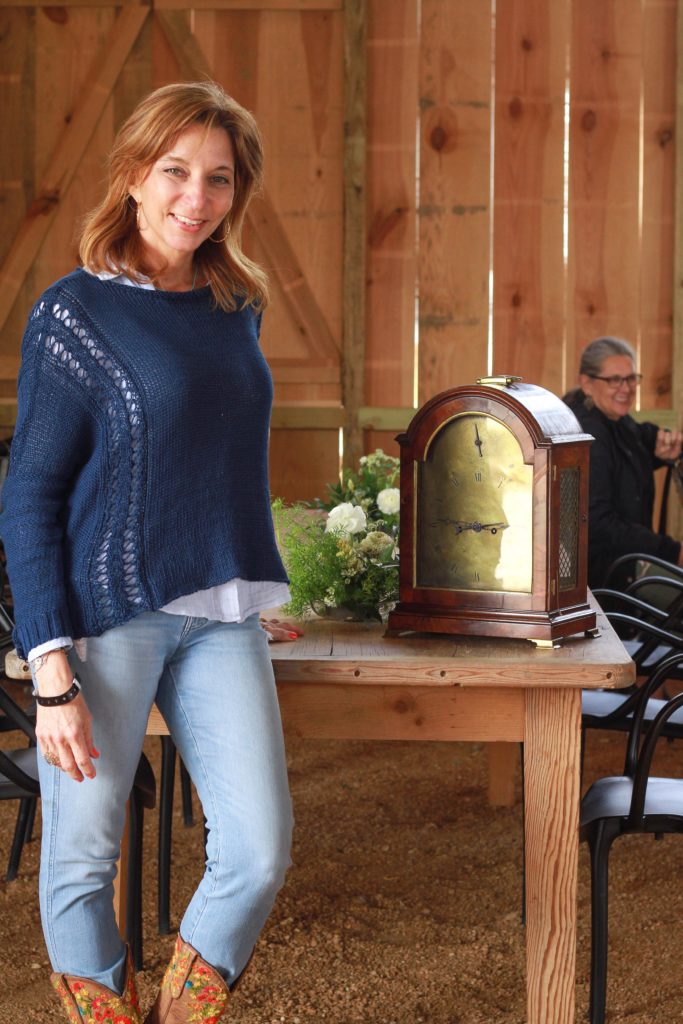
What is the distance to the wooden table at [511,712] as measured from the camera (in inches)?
84.0

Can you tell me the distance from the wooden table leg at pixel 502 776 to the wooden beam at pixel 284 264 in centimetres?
271

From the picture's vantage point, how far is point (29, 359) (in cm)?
183

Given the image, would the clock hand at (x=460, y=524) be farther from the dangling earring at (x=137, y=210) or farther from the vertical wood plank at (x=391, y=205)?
the vertical wood plank at (x=391, y=205)

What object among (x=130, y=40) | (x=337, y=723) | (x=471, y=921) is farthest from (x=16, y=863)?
(x=130, y=40)

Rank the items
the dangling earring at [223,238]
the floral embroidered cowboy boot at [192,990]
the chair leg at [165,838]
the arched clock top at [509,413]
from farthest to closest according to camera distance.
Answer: the chair leg at [165,838] < the arched clock top at [509,413] < the dangling earring at [223,238] < the floral embroidered cowboy boot at [192,990]

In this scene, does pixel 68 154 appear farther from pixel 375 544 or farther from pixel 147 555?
pixel 147 555

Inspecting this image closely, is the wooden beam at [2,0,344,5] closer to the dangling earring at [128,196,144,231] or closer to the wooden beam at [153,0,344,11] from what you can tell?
the wooden beam at [153,0,344,11]

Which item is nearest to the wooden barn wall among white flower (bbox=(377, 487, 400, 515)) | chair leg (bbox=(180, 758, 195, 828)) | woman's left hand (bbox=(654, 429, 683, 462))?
woman's left hand (bbox=(654, 429, 683, 462))

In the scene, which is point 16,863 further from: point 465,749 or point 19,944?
point 465,749

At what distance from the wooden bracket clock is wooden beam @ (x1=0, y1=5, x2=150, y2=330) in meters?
4.13

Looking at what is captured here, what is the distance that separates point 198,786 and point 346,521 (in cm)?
78

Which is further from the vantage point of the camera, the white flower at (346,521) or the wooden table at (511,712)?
the white flower at (346,521)

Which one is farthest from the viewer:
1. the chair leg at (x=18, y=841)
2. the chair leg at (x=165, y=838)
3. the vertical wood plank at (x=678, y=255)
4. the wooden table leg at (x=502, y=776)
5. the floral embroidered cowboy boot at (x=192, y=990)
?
the vertical wood plank at (x=678, y=255)

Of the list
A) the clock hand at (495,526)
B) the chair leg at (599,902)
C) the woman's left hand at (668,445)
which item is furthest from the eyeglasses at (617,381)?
the chair leg at (599,902)
